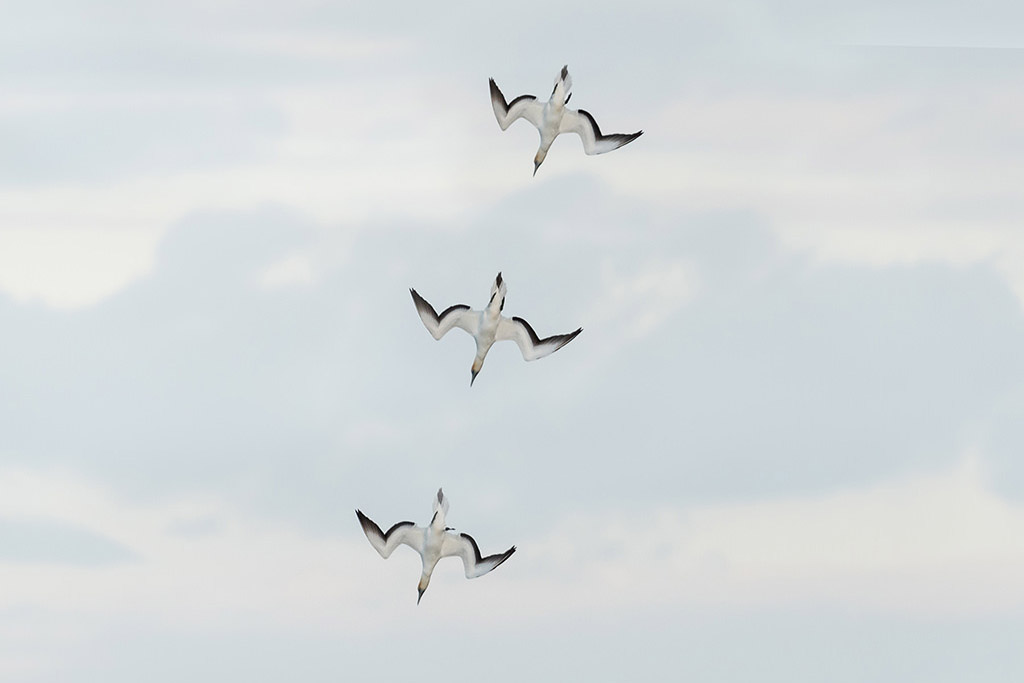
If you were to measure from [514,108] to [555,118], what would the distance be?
0.97 m

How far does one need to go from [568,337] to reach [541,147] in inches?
186

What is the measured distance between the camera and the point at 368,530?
52.9m

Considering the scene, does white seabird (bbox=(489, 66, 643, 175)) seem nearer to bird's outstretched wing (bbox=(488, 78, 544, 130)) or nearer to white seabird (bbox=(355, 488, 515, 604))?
bird's outstretched wing (bbox=(488, 78, 544, 130))

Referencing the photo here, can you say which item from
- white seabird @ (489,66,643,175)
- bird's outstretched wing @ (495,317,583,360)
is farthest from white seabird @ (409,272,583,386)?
white seabird @ (489,66,643,175)

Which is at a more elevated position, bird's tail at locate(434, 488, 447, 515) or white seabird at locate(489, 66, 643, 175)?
white seabird at locate(489, 66, 643, 175)

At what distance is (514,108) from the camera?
5394cm

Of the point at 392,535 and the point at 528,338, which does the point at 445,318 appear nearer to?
the point at 528,338

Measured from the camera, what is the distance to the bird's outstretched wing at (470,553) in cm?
5419

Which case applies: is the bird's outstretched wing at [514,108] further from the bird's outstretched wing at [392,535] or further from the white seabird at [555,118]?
the bird's outstretched wing at [392,535]

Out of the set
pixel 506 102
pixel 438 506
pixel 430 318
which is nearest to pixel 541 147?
pixel 506 102

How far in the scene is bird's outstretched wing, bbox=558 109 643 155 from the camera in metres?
54.2

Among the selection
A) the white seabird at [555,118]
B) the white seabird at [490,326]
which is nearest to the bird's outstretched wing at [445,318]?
the white seabird at [490,326]

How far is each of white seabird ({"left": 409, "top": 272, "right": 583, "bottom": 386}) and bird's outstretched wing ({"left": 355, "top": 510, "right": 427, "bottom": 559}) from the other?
4284 mm

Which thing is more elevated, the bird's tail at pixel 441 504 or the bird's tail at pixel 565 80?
the bird's tail at pixel 565 80
